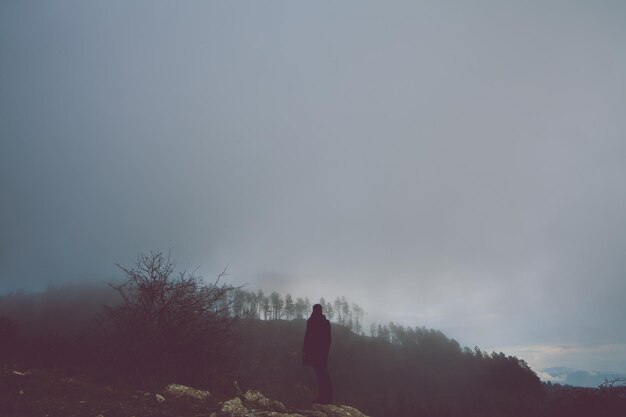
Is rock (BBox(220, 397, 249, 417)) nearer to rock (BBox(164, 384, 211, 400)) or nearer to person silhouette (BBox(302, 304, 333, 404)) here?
rock (BBox(164, 384, 211, 400))

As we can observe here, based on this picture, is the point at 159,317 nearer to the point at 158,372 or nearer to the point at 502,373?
the point at 158,372

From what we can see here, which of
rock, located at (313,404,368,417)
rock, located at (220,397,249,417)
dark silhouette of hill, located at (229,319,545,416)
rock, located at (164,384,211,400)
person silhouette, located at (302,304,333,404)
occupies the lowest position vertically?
dark silhouette of hill, located at (229,319,545,416)

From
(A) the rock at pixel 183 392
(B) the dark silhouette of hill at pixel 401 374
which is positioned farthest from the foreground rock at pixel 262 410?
(B) the dark silhouette of hill at pixel 401 374

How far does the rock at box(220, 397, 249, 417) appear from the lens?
7.07m

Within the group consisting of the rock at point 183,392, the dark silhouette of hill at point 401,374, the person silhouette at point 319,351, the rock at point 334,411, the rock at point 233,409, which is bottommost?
the dark silhouette of hill at point 401,374

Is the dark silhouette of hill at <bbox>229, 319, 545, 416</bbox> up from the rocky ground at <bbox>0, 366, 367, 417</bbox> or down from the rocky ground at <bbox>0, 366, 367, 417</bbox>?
down

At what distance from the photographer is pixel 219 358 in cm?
1247

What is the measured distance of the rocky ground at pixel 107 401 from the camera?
675 centimetres

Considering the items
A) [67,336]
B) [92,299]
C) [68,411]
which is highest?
[92,299]

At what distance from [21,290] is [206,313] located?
211432mm

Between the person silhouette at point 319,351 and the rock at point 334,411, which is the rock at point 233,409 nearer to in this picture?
the rock at point 334,411

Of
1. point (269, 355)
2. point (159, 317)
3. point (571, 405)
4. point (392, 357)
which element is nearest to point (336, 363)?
point (269, 355)

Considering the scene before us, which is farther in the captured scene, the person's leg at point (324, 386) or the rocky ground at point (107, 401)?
the person's leg at point (324, 386)

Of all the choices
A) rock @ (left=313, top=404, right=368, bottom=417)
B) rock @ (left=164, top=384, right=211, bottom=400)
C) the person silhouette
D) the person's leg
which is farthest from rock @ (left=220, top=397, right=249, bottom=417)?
the person's leg
